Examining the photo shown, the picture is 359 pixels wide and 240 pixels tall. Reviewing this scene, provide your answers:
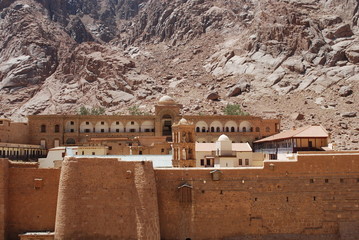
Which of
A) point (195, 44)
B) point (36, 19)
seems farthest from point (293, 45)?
point (36, 19)

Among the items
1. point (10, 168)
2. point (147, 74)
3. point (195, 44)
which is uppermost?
point (195, 44)

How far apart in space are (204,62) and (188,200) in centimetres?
7614

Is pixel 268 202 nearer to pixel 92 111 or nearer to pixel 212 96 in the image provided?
pixel 92 111

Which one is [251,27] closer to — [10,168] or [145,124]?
[145,124]

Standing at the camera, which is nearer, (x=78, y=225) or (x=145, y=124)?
(x=78, y=225)

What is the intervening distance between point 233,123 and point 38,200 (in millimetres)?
37308

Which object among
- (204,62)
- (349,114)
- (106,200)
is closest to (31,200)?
(106,200)

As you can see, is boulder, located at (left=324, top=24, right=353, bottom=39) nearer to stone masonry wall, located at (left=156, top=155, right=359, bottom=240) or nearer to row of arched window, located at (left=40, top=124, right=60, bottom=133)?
row of arched window, located at (left=40, top=124, right=60, bottom=133)

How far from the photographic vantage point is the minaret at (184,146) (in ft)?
123

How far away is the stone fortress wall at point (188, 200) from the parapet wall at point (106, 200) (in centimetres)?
6

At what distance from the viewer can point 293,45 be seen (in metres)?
88.8

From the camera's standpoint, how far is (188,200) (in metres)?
29.1

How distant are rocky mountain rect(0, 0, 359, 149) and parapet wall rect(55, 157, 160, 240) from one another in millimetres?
40832

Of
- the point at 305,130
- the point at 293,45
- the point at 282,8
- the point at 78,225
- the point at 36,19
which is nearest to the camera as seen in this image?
the point at 78,225
